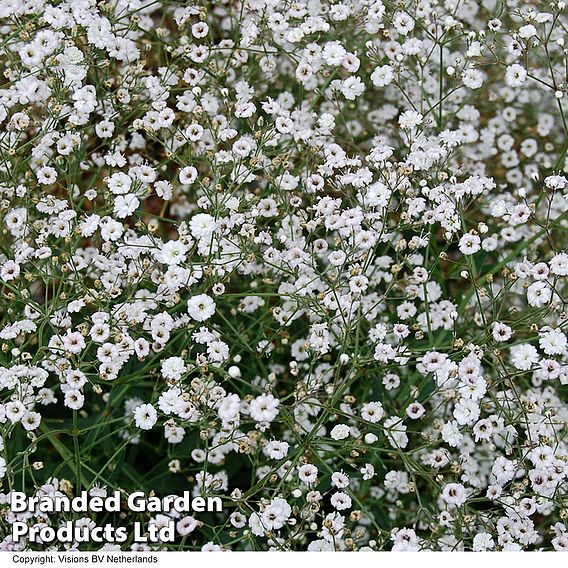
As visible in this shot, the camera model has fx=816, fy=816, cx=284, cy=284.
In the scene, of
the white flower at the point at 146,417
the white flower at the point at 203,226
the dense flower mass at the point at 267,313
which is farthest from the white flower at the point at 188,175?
the white flower at the point at 146,417

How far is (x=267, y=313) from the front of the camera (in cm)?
304

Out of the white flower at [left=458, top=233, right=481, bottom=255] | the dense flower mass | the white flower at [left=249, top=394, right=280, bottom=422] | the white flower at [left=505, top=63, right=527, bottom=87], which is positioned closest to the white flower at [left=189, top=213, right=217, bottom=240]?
the dense flower mass

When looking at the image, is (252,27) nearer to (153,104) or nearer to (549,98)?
(153,104)

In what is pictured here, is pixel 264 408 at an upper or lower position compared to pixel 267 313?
A: lower

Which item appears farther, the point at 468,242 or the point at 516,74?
the point at 516,74

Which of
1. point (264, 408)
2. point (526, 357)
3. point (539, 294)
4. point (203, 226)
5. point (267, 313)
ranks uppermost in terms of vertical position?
point (203, 226)

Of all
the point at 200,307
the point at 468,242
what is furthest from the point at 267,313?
the point at 468,242

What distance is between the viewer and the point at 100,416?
3047mm

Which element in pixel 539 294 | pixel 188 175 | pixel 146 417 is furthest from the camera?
pixel 188 175

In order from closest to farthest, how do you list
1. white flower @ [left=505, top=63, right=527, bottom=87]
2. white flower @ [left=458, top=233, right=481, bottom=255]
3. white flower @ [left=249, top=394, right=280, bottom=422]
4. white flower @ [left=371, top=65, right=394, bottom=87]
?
white flower @ [left=249, top=394, right=280, bottom=422] → white flower @ [left=458, top=233, right=481, bottom=255] → white flower @ [left=505, top=63, right=527, bottom=87] → white flower @ [left=371, top=65, right=394, bottom=87]

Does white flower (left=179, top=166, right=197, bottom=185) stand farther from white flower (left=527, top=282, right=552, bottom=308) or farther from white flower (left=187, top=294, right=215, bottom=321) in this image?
white flower (left=527, top=282, right=552, bottom=308)

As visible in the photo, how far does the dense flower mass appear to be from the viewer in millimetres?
2662

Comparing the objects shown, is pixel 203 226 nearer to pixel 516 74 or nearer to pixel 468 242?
pixel 468 242
